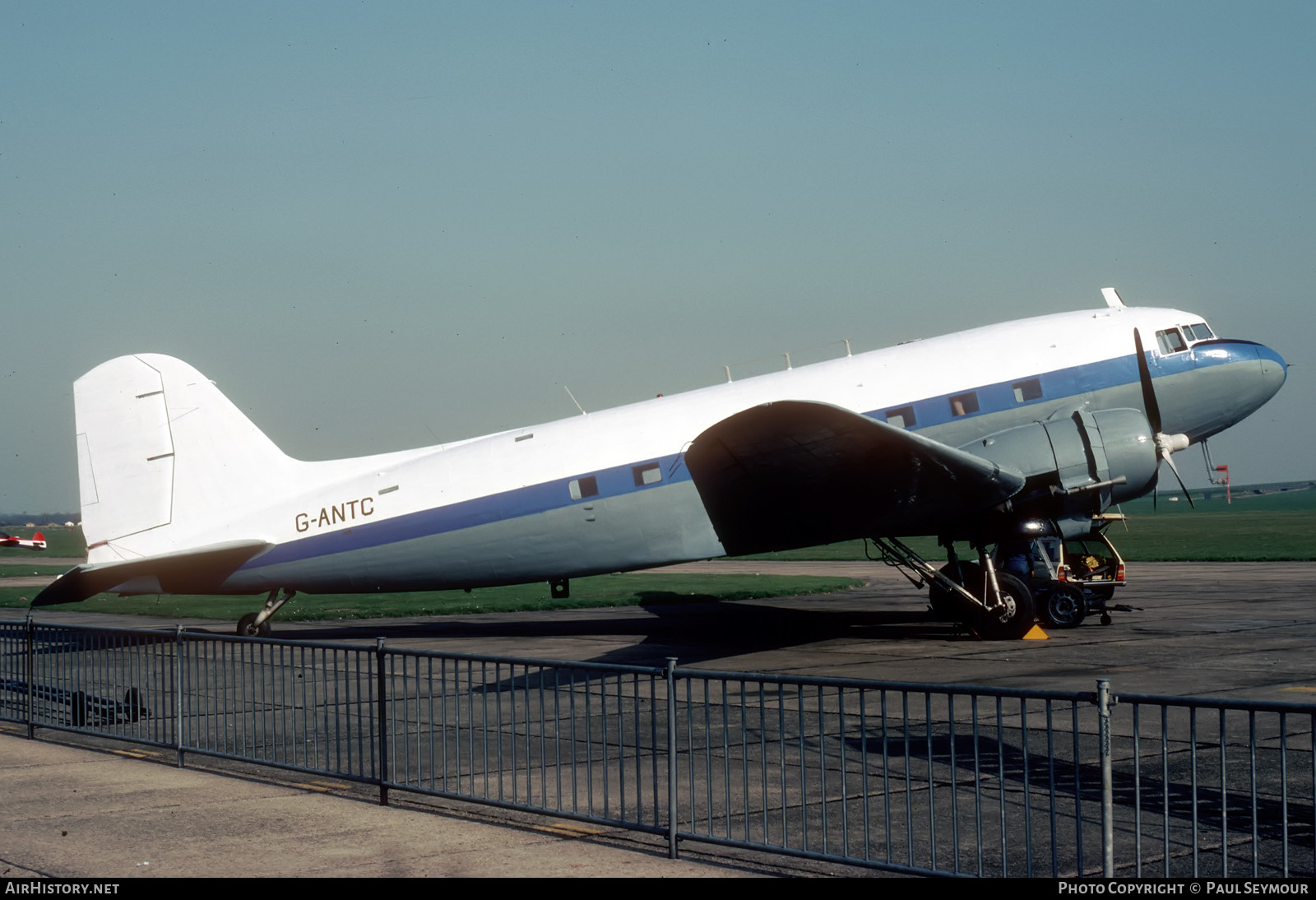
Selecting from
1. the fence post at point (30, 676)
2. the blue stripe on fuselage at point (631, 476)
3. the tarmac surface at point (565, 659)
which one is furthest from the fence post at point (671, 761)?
the blue stripe on fuselage at point (631, 476)

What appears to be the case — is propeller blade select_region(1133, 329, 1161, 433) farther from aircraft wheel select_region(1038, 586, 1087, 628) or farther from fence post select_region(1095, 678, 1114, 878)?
fence post select_region(1095, 678, 1114, 878)

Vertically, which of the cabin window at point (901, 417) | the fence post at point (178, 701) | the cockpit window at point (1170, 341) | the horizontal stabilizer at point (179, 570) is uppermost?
the cockpit window at point (1170, 341)

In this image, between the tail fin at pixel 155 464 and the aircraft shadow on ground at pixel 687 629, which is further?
the tail fin at pixel 155 464

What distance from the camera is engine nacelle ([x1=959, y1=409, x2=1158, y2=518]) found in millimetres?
18748

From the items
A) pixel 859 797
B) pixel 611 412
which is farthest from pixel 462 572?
pixel 859 797

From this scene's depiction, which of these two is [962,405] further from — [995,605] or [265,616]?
[265,616]

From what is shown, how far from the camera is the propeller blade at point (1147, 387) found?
19.8 m

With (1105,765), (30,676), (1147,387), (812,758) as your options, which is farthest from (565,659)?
(1105,765)

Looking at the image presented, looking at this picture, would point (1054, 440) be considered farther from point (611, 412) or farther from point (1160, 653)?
point (611, 412)

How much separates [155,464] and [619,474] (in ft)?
26.8

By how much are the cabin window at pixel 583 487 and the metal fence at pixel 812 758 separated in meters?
5.65

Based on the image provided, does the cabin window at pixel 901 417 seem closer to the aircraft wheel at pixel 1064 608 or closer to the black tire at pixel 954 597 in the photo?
the black tire at pixel 954 597

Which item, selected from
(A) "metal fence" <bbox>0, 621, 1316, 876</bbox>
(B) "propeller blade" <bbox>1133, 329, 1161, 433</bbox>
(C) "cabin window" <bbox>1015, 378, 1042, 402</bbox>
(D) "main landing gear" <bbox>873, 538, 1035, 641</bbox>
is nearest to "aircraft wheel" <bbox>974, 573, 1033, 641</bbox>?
(D) "main landing gear" <bbox>873, 538, 1035, 641</bbox>

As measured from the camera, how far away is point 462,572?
20.0m
